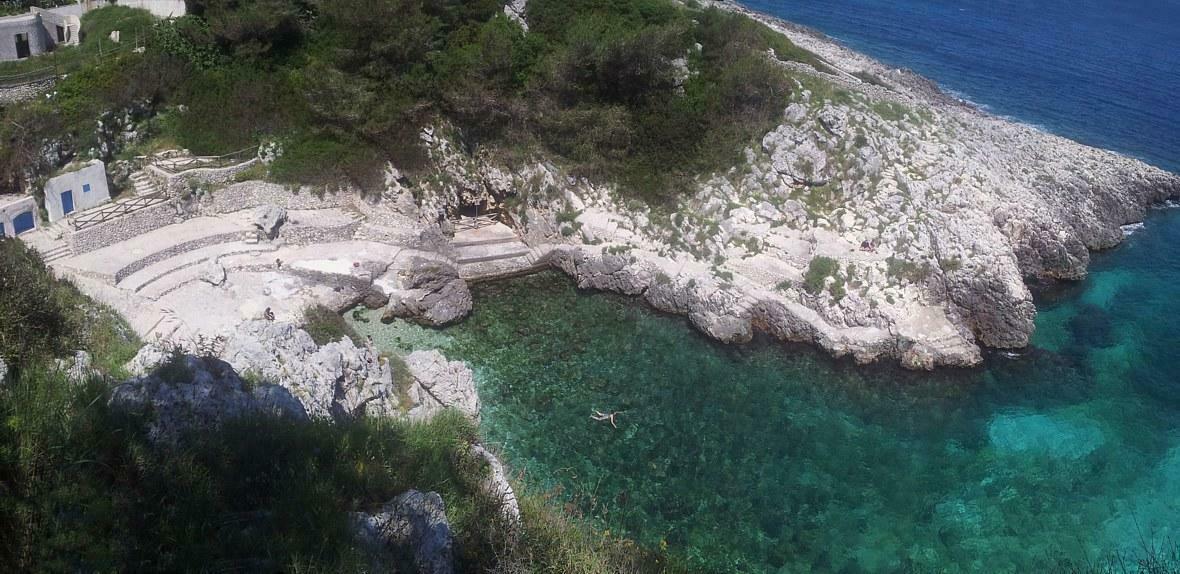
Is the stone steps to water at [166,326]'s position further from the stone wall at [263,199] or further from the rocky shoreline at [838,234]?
the rocky shoreline at [838,234]

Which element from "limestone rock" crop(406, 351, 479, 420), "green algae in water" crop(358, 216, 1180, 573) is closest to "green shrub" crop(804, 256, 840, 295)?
"green algae in water" crop(358, 216, 1180, 573)

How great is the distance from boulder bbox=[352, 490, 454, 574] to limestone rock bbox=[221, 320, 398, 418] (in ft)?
15.2

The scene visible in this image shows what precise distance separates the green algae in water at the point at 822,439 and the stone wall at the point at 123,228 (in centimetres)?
914

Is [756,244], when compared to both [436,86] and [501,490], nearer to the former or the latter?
[436,86]

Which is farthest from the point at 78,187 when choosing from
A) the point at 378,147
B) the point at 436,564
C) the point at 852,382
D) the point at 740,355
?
the point at 852,382

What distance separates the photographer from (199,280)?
22.8 m

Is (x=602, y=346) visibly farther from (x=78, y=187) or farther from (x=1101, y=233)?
(x=1101, y=233)

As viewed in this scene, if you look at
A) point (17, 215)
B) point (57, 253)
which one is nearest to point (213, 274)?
point (57, 253)

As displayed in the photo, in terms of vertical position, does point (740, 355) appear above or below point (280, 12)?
below

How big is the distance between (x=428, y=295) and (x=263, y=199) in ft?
24.6

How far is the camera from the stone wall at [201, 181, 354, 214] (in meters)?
25.6

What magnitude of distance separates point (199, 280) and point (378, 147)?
8.40 meters

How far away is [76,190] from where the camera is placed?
22.9 metres

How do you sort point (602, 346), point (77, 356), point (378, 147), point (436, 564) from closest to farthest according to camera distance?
point (436, 564)
point (77, 356)
point (602, 346)
point (378, 147)
